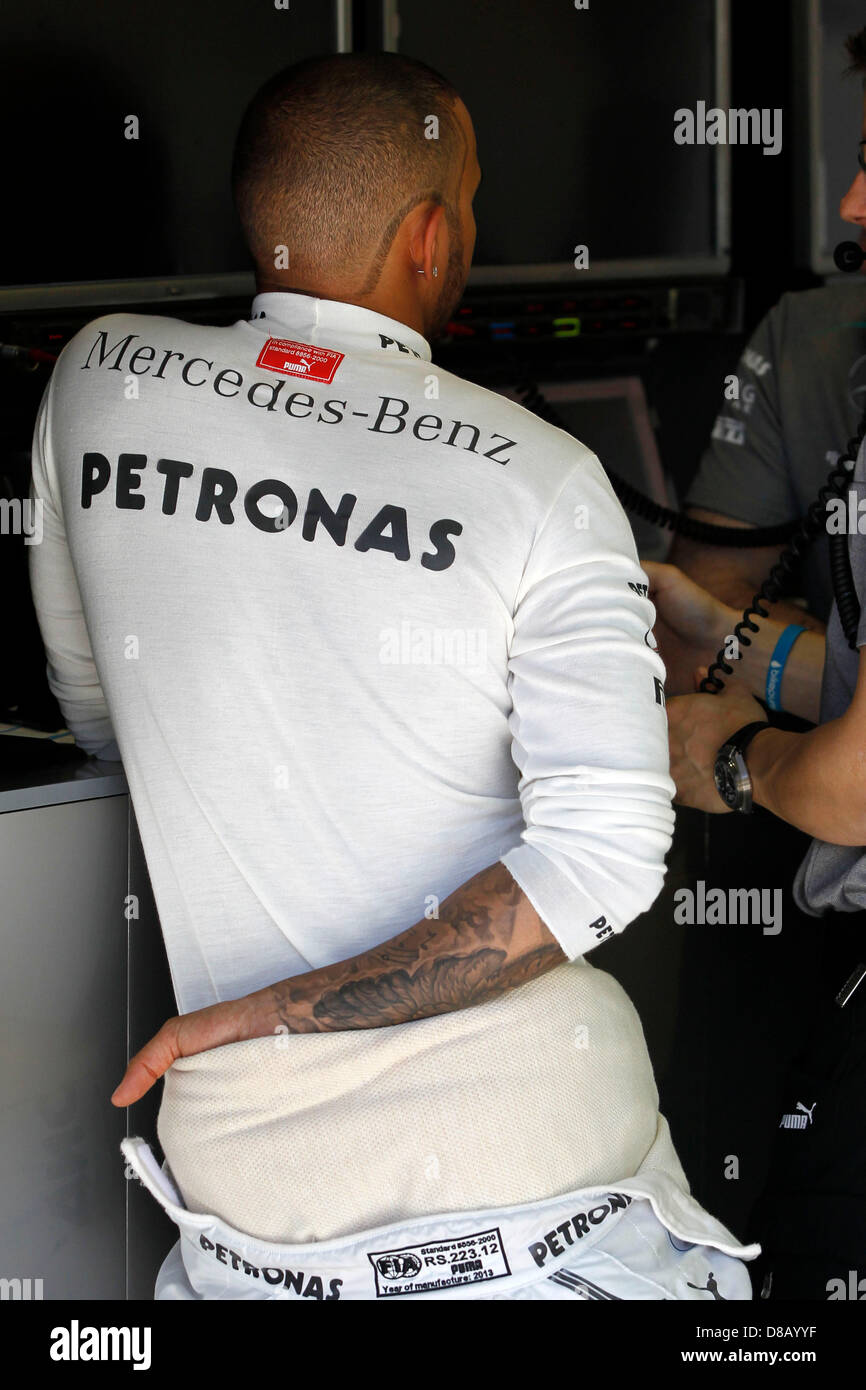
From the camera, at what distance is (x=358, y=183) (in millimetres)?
1197

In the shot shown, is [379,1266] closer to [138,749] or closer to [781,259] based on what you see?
[138,749]

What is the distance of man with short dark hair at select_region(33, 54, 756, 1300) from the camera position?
3.46 ft

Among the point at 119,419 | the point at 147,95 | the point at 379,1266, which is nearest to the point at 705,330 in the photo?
the point at 147,95

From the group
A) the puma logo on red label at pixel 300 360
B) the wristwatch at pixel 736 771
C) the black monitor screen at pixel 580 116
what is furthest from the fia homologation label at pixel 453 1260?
the black monitor screen at pixel 580 116

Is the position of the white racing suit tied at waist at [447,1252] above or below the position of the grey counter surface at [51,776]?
below

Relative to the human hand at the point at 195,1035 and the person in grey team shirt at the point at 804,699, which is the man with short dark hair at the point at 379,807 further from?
the person in grey team shirt at the point at 804,699

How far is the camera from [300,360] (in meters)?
1.14

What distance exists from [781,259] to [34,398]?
221cm

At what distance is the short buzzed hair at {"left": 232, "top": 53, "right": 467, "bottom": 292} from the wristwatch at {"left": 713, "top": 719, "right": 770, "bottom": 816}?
1.93 feet

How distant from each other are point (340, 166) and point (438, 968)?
0.71 meters

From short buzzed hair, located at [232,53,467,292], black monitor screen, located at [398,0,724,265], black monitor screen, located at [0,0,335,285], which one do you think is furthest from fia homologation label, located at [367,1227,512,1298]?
black monitor screen, located at [398,0,724,265]

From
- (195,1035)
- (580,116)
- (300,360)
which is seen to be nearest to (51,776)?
(195,1035)

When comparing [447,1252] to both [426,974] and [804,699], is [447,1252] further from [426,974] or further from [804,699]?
[804,699]

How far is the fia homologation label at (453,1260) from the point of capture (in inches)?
40.8
